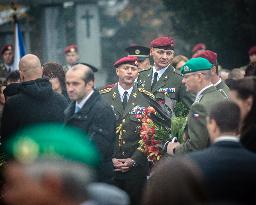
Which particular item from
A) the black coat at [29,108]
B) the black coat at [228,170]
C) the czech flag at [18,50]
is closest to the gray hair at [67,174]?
the black coat at [228,170]

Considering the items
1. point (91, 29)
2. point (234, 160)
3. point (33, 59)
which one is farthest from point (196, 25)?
point (234, 160)

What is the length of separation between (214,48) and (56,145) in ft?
51.4

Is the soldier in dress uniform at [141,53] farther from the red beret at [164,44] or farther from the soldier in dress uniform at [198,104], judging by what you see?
the soldier in dress uniform at [198,104]

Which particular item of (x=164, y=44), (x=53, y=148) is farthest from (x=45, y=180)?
(x=164, y=44)

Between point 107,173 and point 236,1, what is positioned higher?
point 236,1

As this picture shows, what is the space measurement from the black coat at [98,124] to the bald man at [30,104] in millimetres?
344

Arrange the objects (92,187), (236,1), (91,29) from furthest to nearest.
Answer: (91,29)
(236,1)
(92,187)

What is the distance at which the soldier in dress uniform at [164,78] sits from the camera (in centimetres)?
1166

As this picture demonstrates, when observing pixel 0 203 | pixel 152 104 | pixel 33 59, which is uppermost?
pixel 33 59

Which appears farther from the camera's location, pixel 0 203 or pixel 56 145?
pixel 0 203

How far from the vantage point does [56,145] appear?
19.4 feet

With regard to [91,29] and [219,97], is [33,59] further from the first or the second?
[91,29]

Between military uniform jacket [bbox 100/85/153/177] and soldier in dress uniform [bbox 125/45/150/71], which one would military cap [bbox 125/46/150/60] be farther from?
military uniform jacket [bbox 100/85/153/177]

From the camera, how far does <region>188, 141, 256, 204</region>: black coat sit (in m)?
6.00
